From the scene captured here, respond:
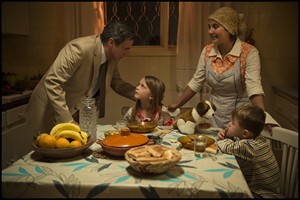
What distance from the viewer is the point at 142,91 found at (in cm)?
163

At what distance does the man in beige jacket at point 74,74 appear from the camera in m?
1.36

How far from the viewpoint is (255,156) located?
41.3 inches

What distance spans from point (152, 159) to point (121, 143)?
0.59ft

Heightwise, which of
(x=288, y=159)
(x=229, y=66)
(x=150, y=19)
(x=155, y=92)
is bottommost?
(x=288, y=159)

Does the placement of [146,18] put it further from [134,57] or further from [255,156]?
[255,156]

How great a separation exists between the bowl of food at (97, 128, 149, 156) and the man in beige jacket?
1.18 feet

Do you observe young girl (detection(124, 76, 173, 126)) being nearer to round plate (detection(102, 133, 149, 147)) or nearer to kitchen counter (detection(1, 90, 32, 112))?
round plate (detection(102, 133, 149, 147))

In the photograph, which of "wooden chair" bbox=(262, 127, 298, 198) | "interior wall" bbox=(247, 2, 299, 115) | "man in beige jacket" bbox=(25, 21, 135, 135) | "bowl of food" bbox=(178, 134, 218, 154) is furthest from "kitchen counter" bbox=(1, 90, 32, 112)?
"interior wall" bbox=(247, 2, 299, 115)

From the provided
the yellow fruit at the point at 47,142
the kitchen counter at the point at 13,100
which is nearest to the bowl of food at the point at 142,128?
the yellow fruit at the point at 47,142

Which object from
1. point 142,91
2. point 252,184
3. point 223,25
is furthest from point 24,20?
point 252,184

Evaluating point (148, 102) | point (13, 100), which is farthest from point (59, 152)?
point (13, 100)

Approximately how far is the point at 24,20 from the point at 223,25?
1604 millimetres

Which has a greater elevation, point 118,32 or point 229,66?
point 118,32

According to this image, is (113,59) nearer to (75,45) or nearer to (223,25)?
(75,45)
